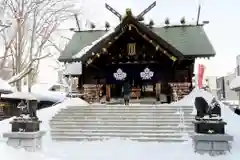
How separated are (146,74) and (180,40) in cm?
370

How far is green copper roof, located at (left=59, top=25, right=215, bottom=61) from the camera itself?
72.5 ft

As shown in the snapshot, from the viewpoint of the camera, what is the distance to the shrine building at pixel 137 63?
21.2 meters

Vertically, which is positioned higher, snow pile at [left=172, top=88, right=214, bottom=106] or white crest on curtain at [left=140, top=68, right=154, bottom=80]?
white crest on curtain at [left=140, top=68, right=154, bottom=80]

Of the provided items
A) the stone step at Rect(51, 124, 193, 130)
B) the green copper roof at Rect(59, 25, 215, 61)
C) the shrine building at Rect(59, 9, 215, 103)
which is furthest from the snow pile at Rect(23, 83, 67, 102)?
the stone step at Rect(51, 124, 193, 130)

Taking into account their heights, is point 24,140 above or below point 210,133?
below

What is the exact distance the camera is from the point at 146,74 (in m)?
22.8

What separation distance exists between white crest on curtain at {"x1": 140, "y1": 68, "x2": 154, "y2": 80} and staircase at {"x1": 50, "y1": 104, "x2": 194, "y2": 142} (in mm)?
4935

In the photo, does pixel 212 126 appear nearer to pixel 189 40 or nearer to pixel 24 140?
pixel 24 140

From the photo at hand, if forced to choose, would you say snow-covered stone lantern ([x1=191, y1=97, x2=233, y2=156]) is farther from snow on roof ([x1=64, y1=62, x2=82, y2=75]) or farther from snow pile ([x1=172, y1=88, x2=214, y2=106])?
snow on roof ([x1=64, y1=62, x2=82, y2=75])

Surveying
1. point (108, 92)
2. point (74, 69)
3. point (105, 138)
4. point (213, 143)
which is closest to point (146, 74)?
point (108, 92)

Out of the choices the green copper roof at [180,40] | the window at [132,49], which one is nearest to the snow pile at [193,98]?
the green copper roof at [180,40]

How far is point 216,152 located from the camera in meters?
11.1

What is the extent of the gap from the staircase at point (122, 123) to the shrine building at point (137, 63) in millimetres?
4398

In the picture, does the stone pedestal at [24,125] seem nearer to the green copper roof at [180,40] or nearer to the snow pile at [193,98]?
the snow pile at [193,98]
